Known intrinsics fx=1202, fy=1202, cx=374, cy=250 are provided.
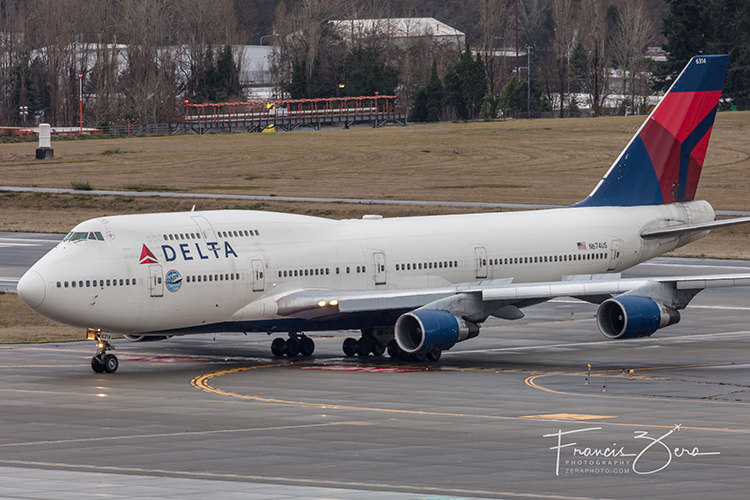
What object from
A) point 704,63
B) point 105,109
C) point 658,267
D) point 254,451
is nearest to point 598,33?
point 105,109

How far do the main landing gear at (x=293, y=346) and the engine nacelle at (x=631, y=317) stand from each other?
11.3 m

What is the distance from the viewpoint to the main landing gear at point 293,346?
45.5 metres

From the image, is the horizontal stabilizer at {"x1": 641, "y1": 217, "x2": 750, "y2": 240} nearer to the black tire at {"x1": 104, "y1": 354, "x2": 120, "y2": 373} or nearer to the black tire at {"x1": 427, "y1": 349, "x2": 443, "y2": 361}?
the black tire at {"x1": 427, "y1": 349, "x2": 443, "y2": 361}

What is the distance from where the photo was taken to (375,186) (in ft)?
378

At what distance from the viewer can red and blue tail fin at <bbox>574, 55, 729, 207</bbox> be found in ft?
173

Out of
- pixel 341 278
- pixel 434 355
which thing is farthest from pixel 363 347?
pixel 434 355

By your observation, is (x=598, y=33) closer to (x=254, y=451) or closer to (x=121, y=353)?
(x=121, y=353)

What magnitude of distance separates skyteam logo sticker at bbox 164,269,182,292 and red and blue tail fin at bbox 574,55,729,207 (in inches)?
813

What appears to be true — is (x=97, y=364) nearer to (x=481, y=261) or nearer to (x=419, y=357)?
(x=419, y=357)

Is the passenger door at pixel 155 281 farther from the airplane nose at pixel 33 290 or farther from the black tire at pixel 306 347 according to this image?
the black tire at pixel 306 347

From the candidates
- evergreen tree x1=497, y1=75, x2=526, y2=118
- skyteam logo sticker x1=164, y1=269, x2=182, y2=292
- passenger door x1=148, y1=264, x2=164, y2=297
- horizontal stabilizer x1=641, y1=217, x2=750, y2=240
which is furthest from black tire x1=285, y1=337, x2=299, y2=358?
evergreen tree x1=497, y1=75, x2=526, y2=118

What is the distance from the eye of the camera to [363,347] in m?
45.7

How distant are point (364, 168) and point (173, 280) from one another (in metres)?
90.4

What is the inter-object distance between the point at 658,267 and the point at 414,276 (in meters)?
31.5
